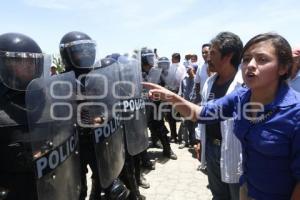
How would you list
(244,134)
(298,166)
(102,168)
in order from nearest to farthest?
1. (298,166)
2. (244,134)
3. (102,168)

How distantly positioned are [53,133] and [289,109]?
53.0 inches

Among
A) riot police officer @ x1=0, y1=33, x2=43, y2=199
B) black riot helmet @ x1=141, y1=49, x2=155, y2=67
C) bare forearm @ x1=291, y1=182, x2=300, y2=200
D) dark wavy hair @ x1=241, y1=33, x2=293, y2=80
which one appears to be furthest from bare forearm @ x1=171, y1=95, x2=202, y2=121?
black riot helmet @ x1=141, y1=49, x2=155, y2=67

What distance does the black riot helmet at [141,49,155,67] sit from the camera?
5434 millimetres

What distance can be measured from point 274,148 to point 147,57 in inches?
163

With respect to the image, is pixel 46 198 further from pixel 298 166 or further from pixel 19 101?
pixel 298 166

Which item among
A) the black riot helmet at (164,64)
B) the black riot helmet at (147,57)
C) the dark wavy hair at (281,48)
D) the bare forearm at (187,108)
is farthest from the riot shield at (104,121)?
the black riot helmet at (164,64)

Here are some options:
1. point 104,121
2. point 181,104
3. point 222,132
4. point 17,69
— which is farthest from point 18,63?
point 222,132

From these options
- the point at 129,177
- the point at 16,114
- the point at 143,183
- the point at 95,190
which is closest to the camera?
the point at 16,114

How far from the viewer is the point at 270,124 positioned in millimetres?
1467

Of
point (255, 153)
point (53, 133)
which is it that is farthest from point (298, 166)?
point (53, 133)

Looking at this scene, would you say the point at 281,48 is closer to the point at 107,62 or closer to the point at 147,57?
the point at 107,62

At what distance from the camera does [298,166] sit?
1.38 m

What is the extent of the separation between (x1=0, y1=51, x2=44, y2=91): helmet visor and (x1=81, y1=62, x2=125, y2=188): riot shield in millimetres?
607

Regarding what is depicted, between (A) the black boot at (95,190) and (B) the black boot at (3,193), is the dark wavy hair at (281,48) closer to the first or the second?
(B) the black boot at (3,193)
